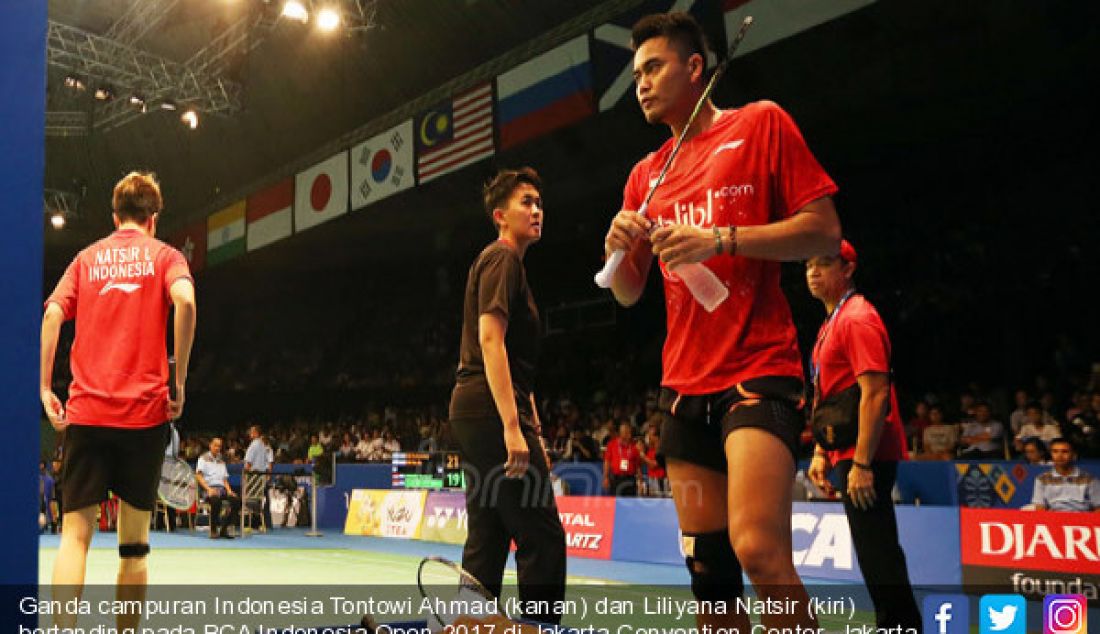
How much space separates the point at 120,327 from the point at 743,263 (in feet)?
8.15

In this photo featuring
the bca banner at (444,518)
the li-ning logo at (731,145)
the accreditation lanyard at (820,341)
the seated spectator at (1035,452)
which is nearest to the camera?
the li-ning logo at (731,145)

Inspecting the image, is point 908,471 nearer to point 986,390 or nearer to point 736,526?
point 986,390

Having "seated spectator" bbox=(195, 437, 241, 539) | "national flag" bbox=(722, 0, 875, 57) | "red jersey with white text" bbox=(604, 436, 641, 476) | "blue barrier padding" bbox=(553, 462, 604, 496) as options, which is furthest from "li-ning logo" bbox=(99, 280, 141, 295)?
"seated spectator" bbox=(195, 437, 241, 539)

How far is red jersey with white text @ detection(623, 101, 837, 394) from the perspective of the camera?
2594 millimetres

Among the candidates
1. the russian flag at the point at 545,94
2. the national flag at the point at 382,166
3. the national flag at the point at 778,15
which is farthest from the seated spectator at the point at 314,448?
the national flag at the point at 778,15

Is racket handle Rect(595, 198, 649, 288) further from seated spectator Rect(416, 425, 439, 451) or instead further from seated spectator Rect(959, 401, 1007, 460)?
seated spectator Rect(416, 425, 439, 451)

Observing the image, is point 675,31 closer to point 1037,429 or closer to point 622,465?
point 1037,429

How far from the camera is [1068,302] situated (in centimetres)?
1316

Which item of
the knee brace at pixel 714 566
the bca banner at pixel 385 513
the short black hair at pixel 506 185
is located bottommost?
the bca banner at pixel 385 513

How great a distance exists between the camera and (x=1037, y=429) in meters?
10.2

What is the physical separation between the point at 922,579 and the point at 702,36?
5.76 m

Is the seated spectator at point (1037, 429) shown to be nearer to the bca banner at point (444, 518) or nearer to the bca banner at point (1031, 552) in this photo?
the bca banner at point (1031, 552)

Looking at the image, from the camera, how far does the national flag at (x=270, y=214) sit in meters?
19.6

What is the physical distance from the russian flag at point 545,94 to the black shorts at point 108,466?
31.0 feet
